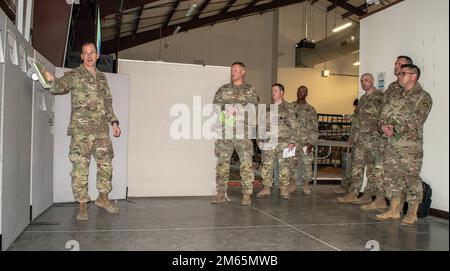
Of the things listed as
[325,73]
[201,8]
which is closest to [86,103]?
[201,8]

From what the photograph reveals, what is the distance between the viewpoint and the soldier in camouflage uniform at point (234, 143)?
4207 millimetres

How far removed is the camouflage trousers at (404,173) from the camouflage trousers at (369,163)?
0.41m

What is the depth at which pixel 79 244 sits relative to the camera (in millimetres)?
2510

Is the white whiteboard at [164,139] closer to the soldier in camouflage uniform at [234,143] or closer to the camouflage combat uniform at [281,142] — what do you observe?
the soldier in camouflage uniform at [234,143]

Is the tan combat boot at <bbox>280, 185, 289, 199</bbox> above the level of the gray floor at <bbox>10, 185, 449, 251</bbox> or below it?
above

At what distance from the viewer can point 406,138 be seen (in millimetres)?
3416

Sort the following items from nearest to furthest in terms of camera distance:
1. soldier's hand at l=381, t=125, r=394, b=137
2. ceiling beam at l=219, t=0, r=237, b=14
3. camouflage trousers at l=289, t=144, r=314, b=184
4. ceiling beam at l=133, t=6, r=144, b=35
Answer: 1. soldier's hand at l=381, t=125, r=394, b=137
2. camouflage trousers at l=289, t=144, r=314, b=184
3. ceiling beam at l=133, t=6, r=144, b=35
4. ceiling beam at l=219, t=0, r=237, b=14

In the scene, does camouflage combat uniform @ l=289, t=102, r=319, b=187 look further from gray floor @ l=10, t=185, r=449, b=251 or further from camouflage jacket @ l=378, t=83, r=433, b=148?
camouflage jacket @ l=378, t=83, r=433, b=148

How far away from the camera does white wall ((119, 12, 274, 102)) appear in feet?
46.7

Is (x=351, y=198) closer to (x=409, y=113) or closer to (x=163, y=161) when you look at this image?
(x=409, y=113)

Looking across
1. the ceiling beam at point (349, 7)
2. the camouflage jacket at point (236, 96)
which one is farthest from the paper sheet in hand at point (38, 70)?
the ceiling beam at point (349, 7)

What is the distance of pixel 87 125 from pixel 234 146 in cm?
158

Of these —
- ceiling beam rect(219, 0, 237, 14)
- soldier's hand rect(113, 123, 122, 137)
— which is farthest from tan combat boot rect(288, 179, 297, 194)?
ceiling beam rect(219, 0, 237, 14)

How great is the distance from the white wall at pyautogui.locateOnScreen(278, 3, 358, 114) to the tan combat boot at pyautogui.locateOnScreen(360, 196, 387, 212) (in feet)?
33.1
